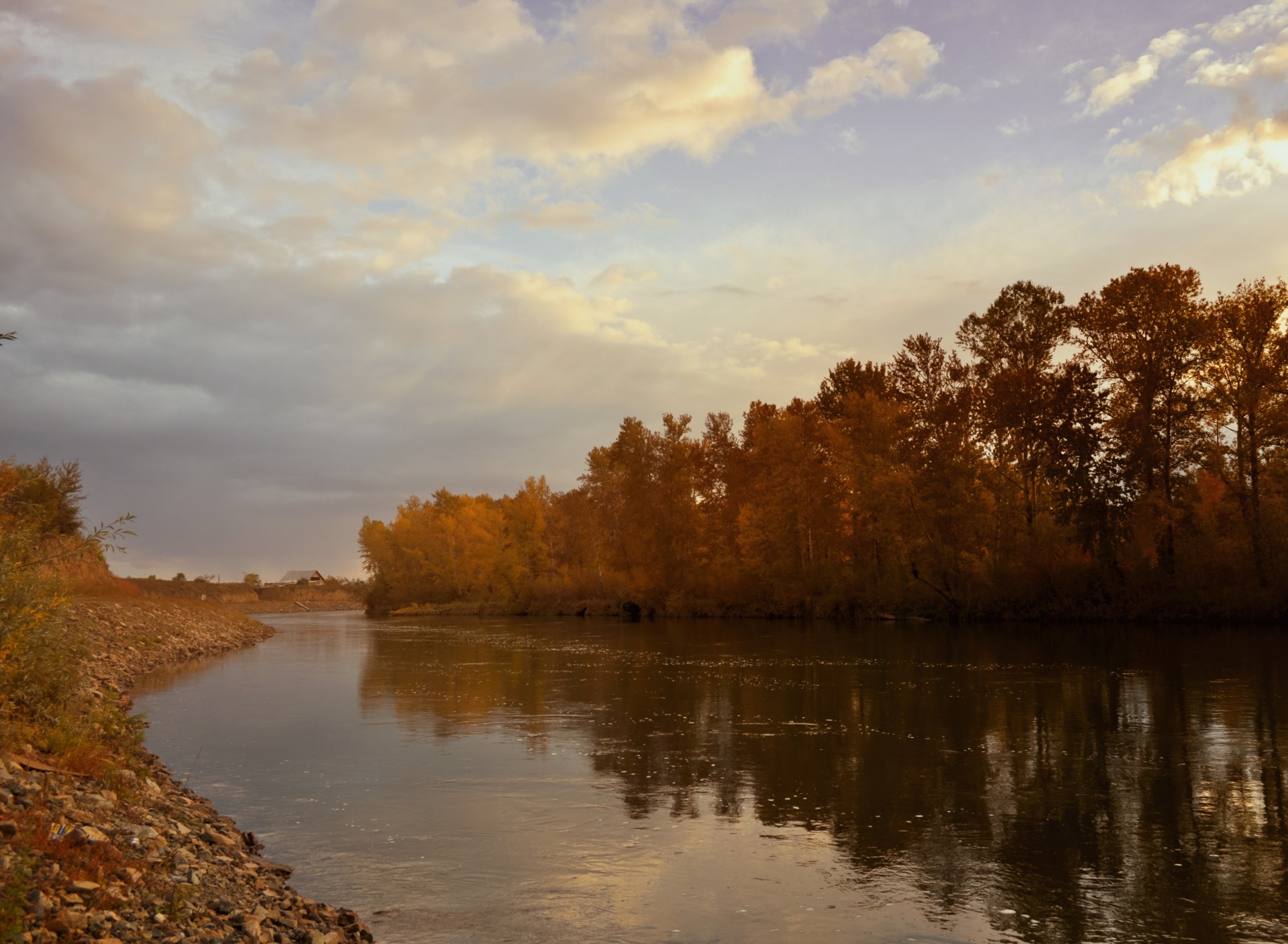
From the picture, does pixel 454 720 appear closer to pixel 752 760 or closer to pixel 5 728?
pixel 752 760

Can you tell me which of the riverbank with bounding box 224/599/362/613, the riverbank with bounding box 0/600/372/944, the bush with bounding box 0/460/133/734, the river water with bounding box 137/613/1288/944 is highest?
the bush with bounding box 0/460/133/734

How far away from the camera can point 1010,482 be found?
5422 centimetres

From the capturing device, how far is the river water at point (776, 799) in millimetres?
8828

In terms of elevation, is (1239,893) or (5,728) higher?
(5,728)

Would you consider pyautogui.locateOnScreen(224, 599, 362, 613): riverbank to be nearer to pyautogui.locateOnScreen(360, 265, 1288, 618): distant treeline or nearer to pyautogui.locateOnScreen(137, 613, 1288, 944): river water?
pyautogui.locateOnScreen(360, 265, 1288, 618): distant treeline

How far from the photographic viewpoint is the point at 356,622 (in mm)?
88750

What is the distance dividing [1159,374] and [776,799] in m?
40.2

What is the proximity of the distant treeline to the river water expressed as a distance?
18.2 metres

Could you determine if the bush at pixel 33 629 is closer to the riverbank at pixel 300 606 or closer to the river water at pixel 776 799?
the river water at pixel 776 799

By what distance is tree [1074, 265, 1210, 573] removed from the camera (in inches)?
1746

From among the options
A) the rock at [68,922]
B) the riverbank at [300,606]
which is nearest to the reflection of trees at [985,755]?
the rock at [68,922]

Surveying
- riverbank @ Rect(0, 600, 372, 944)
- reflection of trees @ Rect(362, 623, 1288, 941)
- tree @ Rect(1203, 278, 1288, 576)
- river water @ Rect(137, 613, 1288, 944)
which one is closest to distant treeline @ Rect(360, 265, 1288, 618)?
tree @ Rect(1203, 278, 1288, 576)

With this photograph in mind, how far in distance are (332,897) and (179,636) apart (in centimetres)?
3862

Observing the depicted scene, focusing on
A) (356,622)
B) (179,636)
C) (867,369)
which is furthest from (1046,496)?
(356,622)
